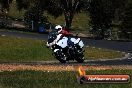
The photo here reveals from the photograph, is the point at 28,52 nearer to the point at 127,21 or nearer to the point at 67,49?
the point at 67,49

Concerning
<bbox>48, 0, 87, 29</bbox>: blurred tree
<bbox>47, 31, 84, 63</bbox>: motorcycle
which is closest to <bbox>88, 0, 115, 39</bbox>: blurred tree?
<bbox>48, 0, 87, 29</bbox>: blurred tree

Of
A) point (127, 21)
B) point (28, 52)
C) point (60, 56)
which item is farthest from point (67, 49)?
point (127, 21)

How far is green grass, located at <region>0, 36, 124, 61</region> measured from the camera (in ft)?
110

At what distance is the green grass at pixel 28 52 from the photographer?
33.4 metres

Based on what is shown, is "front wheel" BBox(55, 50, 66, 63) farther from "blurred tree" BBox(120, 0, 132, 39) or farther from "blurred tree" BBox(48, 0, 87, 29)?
"blurred tree" BBox(48, 0, 87, 29)

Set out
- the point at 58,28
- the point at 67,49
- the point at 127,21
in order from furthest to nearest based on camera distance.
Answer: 1. the point at 127,21
2. the point at 67,49
3. the point at 58,28

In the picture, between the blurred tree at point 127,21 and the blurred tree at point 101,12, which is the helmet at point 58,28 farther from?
the blurred tree at point 101,12

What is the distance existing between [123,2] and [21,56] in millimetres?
53820

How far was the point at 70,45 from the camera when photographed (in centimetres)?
2394

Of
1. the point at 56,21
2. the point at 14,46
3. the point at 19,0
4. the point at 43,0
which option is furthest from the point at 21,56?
the point at 56,21

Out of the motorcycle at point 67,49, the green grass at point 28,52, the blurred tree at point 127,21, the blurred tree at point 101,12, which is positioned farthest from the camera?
the blurred tree at point 101,12

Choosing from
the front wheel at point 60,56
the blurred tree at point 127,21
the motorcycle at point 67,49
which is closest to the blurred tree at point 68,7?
the blurred tree at point 127,21

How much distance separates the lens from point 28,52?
3550cm

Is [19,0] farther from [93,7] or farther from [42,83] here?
[42,83]
